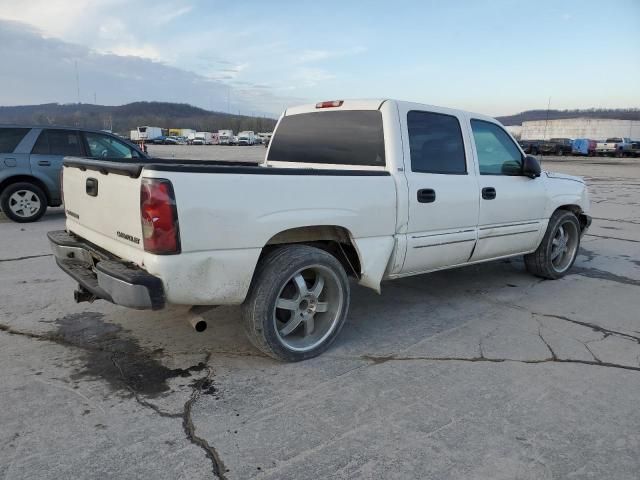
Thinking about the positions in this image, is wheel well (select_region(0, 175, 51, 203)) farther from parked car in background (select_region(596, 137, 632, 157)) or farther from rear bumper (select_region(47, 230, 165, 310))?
parked car in background (select_region(596, 137, 632, 157))

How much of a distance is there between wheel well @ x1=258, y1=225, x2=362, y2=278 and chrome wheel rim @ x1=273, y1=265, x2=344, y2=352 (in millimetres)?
236

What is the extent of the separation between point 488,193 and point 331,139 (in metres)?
1.55

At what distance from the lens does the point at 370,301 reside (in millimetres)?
4965

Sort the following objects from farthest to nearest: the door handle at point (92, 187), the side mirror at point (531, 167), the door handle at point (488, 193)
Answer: the side mirror at point (531, 167)
the door handle at point (488, 193)
the door handle at point (92, 187)

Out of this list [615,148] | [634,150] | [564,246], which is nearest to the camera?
[564,246]

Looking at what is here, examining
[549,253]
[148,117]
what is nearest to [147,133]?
[148,117]

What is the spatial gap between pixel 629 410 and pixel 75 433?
10.3ft

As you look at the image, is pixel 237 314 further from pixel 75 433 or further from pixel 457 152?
pixel 457 152

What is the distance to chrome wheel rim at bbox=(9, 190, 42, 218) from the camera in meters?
8.84

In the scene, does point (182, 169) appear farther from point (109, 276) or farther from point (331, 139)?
point (331, 139)

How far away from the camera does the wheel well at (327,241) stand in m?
3.52

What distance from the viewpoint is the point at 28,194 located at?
29.4 feet

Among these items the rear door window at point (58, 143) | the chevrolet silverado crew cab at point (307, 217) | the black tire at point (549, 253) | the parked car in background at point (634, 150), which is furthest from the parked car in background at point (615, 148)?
the rear door window at point (58, 143)

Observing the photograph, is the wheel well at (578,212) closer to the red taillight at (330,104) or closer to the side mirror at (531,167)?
the side mirror at (531,167)
